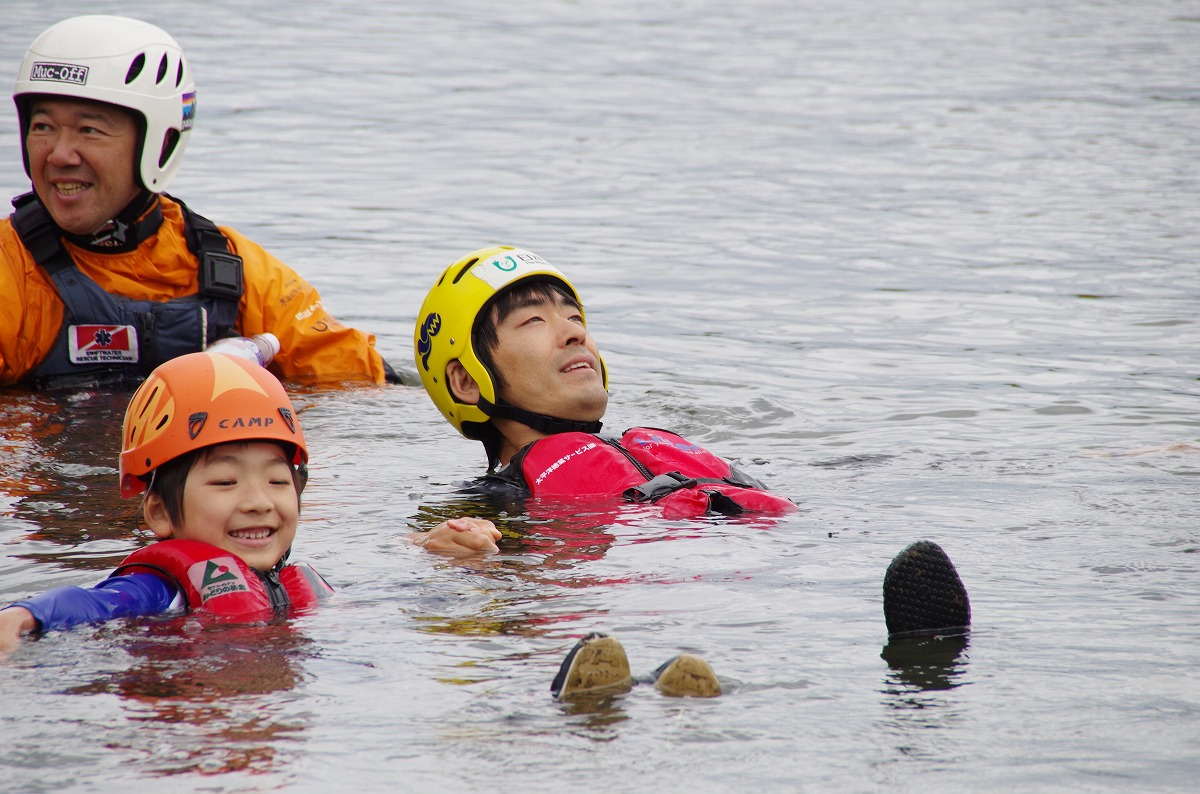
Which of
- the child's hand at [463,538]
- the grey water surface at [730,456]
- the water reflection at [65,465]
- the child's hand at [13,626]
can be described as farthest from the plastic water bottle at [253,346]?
the child's hand at [13,626]

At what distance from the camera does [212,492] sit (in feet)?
15.5

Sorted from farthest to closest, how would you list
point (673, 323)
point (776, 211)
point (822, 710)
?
point (776, 211), point (673, 323), point (822, 710)

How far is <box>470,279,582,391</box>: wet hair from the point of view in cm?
673

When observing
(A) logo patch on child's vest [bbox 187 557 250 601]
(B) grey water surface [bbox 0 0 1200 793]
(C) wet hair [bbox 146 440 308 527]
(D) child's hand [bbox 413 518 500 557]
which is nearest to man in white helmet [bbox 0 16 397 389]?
(B) grey water surface [bbox 0 0 1200 793]

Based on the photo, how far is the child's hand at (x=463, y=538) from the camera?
5465 mm

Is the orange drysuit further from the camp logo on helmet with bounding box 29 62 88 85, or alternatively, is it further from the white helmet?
the camp logo on helmet with bounding box 29 62 88 85

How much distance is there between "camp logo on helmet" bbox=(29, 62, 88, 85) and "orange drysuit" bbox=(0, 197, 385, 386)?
850mm

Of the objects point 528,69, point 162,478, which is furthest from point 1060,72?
point 162,478

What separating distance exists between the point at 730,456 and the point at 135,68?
12.4ft

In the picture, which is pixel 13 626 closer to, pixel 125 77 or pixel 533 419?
pixel 533 419

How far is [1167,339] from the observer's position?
35.4 feet

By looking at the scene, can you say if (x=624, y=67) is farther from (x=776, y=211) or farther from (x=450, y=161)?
(x=776, y=211)

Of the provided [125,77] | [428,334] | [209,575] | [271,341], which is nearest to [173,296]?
[271,341]

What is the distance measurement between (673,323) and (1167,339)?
11.7ft
